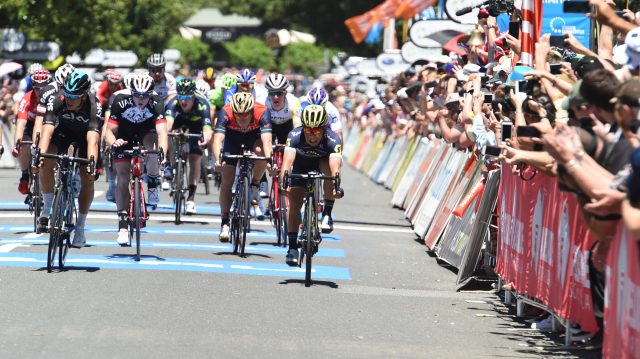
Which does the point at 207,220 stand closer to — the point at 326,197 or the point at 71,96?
the point at 326,197

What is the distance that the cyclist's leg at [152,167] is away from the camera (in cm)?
1738

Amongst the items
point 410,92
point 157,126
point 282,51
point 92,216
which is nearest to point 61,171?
point 157,126

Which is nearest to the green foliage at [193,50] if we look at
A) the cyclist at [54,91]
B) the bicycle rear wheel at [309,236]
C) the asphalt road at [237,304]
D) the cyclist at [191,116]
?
the cyclist at [191,116]

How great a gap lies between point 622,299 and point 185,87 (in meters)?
12.9

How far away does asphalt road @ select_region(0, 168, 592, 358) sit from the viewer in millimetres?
10062

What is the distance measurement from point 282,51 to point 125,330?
111029 millimetres

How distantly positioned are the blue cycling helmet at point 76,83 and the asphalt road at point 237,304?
171 centimetres

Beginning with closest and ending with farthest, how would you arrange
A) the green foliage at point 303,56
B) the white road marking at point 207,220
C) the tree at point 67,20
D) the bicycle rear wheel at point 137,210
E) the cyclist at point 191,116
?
the bicycle rear wheel at point 137,210 < the white road marking at point 207,220 < the cyclist at point 191,116 < the tree at point 67,20 < the green foliage at point 303,56

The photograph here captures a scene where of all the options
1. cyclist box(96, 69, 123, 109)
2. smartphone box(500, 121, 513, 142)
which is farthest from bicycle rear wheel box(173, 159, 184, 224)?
smartphone box(500, 121, 513, 142)

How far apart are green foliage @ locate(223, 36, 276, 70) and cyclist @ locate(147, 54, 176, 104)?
320ft

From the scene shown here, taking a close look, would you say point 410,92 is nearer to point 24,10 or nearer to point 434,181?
point 434,181

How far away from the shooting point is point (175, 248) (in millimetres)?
16750

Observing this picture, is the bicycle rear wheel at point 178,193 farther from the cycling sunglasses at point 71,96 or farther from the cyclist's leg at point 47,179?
the cycling sunglasses at point 71,96

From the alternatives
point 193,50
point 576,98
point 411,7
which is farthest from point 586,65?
point 193,50
